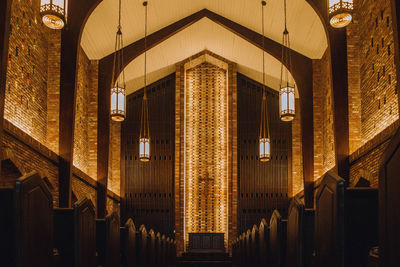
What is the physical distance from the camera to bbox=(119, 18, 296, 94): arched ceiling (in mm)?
15970

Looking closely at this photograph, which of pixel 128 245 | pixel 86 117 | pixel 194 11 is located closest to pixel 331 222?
pixel 128 245

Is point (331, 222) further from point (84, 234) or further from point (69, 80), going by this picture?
point (69, 80)

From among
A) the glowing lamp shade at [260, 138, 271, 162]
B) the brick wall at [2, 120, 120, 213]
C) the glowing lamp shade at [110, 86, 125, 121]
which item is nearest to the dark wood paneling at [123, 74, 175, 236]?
the glowing lamp shade at [260, 138, 271, 162]

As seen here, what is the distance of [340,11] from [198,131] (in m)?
11.8

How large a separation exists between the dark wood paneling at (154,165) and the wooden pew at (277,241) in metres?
12.7

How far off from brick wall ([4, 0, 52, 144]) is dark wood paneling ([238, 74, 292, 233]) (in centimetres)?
836

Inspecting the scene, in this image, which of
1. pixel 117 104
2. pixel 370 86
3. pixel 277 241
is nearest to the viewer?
pixel 277 241

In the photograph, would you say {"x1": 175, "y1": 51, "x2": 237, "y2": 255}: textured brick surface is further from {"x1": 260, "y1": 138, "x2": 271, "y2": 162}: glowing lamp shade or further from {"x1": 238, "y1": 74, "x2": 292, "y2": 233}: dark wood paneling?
{"x1": 260, "y1": 138, "x2": 271, "y2": 162}: glowing lamp shade

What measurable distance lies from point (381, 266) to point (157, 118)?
52.9 ft

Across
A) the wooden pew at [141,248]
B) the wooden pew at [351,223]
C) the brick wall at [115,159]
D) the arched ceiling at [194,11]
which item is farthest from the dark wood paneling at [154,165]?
the wooden pew at [351,223]

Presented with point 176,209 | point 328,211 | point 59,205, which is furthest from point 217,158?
point 328,211

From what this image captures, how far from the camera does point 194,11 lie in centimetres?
1546

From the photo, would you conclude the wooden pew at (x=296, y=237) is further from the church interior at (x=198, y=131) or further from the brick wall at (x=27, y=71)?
the brick wall at (x=27, y=71)

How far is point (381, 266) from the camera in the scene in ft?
7.16
